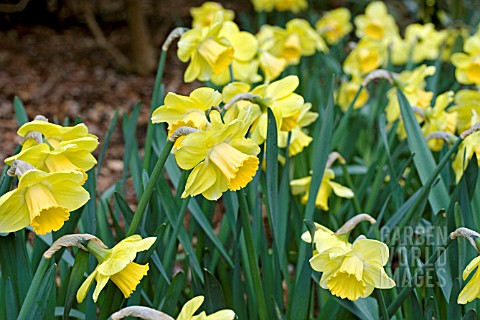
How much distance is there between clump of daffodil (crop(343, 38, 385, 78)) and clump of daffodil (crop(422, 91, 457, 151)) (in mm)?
716

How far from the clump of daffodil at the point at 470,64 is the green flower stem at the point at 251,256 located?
117cm

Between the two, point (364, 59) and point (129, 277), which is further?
point (364, 59)

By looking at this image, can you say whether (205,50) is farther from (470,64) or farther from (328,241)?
(470,64)

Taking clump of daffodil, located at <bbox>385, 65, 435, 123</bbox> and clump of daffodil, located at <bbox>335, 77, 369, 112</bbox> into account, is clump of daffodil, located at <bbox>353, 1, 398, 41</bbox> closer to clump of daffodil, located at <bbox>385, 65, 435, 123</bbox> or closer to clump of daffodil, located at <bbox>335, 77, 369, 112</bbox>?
clump of daffodil, located at <bbox>335, 77, 369, 112</bbox>

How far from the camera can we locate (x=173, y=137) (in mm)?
1177

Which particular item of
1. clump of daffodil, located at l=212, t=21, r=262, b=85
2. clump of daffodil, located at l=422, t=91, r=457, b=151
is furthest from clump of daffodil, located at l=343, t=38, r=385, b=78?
clump of daffodil, located at l=212, t=21, r=262, b=85

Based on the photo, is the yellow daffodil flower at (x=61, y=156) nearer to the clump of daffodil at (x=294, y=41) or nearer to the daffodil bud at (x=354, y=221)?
the daffodil bud at (x=354, y=221)

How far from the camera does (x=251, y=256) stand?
4.63ft

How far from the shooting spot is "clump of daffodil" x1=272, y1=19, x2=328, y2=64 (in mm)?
2650

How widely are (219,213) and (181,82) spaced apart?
1.50 meters

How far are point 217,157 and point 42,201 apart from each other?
0.31 meters

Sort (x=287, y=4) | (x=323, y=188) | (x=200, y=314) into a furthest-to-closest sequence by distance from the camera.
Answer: (x=287, y=4) < (x=323, y=188) < (x=200, y=314)

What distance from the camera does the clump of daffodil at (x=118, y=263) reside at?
112 centimetres

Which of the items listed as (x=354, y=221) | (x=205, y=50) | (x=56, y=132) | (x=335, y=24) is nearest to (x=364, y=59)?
(x=335, y=24)
